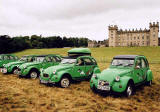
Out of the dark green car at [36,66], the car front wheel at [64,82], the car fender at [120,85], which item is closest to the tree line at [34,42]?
the dark green car at [36,66]

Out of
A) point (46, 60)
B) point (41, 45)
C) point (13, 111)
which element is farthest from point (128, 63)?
point (41, 45)

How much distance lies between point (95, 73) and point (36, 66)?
16.3ft

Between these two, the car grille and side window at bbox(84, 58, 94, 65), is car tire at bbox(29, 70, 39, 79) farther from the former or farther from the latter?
the car grille

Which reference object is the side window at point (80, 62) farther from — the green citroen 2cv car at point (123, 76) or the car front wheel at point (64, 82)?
the green citroen 2cv car at point (123, 76)

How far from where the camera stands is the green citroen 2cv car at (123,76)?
7.48m

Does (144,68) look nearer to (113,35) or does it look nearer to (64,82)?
(64,82)

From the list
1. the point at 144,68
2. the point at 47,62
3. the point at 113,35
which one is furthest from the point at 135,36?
the point at 144,68

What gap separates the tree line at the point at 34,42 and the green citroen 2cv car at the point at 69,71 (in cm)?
7065

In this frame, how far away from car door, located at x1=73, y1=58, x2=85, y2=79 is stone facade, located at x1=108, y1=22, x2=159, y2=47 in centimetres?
11291

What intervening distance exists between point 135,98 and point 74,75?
3.99 metres

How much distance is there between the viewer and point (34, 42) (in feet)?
373

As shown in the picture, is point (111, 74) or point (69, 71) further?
point (69, 71)

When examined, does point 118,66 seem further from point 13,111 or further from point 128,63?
point 13,111

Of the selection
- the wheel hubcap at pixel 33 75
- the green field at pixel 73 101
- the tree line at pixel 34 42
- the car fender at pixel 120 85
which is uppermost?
the tree line at pixel 34 42
